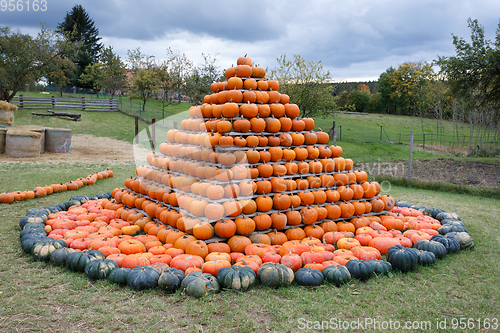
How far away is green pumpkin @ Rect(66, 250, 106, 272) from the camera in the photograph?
422 centimetres

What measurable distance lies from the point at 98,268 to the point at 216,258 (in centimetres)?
148

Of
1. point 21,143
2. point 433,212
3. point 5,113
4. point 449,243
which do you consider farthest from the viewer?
point 5,113

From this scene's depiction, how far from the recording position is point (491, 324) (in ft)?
10.5

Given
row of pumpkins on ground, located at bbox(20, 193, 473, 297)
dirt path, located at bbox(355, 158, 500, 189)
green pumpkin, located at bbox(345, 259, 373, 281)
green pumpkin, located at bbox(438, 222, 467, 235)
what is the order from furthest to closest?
dirt path, located at bbox(355, 158, 500, 189) → green pumpkin, located at bbox(438, 222, 467, 235) → green pumpkin, located at bbox(345, 259, 373, 281) → row of pumpkins on ground, located at bbox(20, 193, 473, 297)

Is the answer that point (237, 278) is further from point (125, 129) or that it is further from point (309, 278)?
point (125, 129)

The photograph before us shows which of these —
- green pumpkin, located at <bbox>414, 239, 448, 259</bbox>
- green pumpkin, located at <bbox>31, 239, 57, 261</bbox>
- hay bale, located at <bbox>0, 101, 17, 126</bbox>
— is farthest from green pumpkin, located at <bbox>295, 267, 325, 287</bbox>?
hay bale, located at <bbox>0, 101, 17, 126</bbox>

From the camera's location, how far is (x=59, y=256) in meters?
4.39

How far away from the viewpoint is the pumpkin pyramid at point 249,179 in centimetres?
525

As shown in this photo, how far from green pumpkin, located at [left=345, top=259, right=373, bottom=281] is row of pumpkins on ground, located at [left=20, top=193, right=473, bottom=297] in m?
0.01

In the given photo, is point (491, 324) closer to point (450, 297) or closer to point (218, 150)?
point (450, 297)

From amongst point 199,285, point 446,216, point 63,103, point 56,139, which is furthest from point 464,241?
point 63,103

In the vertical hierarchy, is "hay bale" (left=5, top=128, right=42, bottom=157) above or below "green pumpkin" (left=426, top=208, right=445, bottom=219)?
above

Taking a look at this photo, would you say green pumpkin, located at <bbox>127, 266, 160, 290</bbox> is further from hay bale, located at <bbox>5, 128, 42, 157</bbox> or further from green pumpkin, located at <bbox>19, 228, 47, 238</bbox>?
hay bale, located at <bbox>5, 128, 42, 157</bbox>

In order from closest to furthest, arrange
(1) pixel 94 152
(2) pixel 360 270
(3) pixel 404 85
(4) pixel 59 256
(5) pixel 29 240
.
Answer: (2) pixel 360 270 → (4) pixel 59 256 → (5) pixel 29 240 → (1) pixel 94 152 → (3) pixel 404 85
